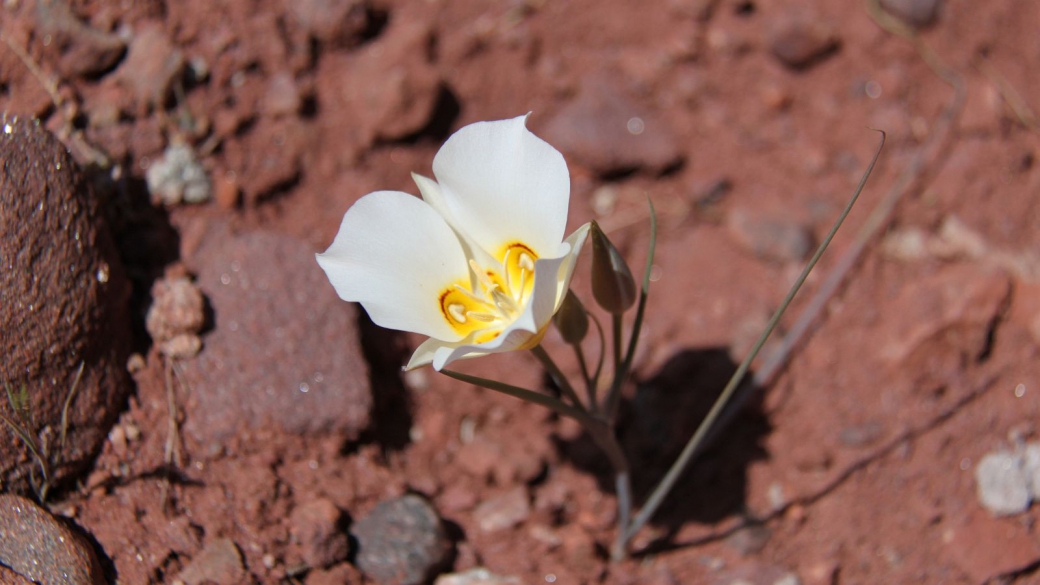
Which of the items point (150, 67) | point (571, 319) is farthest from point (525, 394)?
point (150, 67)

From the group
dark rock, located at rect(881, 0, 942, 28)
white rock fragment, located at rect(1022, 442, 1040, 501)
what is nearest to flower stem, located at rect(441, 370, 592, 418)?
white rock fragment, located at rect(1022, 442, 1040, 501)

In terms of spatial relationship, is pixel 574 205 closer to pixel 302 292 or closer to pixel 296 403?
pixel 302 292

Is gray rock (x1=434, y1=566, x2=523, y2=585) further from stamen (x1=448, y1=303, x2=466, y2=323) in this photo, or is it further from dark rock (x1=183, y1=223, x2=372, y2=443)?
stamen (x1=448, y1=303, x2=466, y2=323)

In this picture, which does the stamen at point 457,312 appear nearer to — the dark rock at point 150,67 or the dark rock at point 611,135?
the dark rock at point 611,135

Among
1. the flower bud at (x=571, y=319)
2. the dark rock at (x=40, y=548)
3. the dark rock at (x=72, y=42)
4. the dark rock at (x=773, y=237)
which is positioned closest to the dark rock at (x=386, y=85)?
the dark rock at (x=72, y=42)

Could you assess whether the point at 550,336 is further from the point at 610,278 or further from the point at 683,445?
the point at 610,278

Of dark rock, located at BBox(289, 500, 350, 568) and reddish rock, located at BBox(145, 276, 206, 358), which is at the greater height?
reddish rock, located at BBox(145, 276, 206, 358)

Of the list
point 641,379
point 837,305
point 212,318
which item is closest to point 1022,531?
point 837,305
